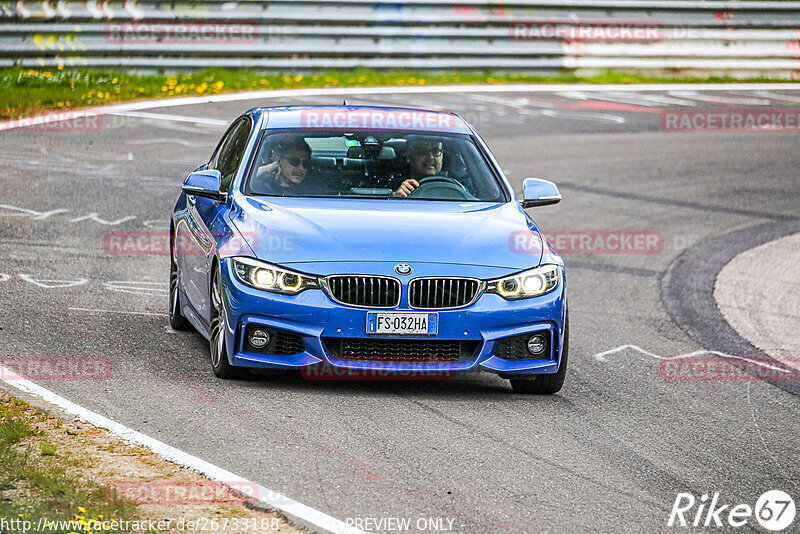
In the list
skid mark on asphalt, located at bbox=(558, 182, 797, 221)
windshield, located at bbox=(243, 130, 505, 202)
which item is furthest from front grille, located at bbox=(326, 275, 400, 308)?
skid mark on asphalt, located at bbox=(558, 182, 797, 221)

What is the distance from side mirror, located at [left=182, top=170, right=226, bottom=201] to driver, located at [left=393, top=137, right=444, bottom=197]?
3.79 ft

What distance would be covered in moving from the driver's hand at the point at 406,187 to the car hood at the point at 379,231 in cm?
24

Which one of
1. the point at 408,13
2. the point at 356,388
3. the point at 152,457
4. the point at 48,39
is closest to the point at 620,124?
the point at 408,13

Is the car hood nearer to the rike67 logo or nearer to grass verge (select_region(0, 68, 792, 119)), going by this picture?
the rike67 logo

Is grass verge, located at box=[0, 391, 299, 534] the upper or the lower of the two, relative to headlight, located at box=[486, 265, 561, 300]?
lower

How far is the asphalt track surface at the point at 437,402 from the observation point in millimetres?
5957

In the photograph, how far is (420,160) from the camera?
8.90 meters

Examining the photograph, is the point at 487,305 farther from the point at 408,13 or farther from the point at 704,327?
the point at 408,13

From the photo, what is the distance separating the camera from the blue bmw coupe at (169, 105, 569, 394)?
7.40 meters

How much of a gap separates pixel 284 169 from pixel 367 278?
1.55 m

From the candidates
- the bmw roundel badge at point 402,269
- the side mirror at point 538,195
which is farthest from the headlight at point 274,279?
the side mirror at point 538,195

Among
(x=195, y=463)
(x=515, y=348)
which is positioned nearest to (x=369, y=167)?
(x=515, y=348)

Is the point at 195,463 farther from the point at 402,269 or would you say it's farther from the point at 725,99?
the point at 725,99

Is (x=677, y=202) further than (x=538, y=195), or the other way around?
(x=677, y=202)
